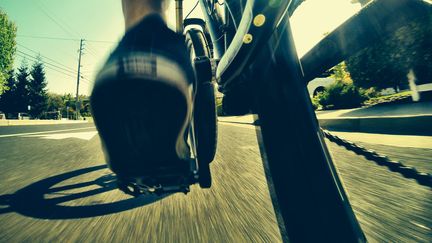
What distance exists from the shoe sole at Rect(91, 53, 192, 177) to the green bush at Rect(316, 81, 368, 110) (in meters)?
12.2

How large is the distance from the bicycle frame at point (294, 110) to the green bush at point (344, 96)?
39.2 feet

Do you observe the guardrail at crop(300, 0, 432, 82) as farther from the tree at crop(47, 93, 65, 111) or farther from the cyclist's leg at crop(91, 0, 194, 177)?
the tree at crop(47, 93, 65, 111)

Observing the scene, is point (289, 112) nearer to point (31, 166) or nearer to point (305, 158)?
point (305, 158)

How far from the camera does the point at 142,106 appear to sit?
0.56 metres

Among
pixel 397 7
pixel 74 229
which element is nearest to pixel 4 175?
pixel 74 229

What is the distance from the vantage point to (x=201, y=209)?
3.62 feet

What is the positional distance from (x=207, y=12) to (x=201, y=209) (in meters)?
0.99

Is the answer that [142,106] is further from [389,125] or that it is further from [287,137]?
[389,125]

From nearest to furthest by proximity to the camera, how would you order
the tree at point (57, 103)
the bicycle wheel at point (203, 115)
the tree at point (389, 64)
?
the bicycle wheel at point (203, 115) → the tree at point (389, 64) → the tree at point (57, 103)

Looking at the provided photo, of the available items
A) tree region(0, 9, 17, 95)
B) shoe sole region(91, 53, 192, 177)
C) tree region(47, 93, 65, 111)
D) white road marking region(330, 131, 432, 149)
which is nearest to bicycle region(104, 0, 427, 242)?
shoe sole region(91, 53, 192, 177)

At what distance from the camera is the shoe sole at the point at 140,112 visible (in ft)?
1.81

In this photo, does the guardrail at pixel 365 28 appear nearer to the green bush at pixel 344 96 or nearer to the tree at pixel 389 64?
the tree at pixel 389 64

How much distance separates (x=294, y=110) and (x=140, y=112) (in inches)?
14.7

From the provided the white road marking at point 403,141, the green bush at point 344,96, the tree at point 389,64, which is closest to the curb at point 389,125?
the white road marking at point 403,141
